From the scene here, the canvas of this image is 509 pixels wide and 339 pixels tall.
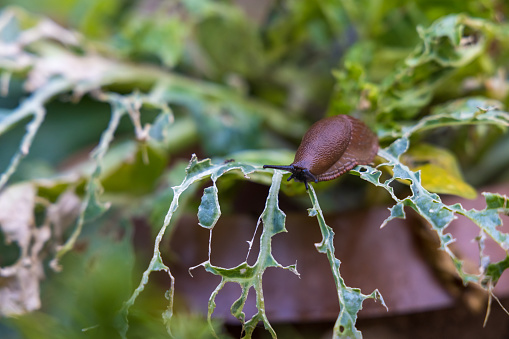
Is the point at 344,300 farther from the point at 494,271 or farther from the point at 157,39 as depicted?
the point at 157,39

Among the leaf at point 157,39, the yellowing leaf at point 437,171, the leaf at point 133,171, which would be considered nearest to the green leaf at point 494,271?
the yellowing leaf at point 437,171

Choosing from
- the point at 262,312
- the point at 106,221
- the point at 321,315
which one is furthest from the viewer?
the point at 106,221

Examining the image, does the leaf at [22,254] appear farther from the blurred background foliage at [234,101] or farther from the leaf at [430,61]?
the leaf at [430,61]

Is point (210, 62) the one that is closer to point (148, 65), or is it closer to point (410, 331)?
point (148, 65)

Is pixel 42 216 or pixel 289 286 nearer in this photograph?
pixel 289 286

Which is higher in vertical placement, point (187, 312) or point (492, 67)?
point (492, 67)

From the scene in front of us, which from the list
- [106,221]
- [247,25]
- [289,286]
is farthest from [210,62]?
[289,286]
